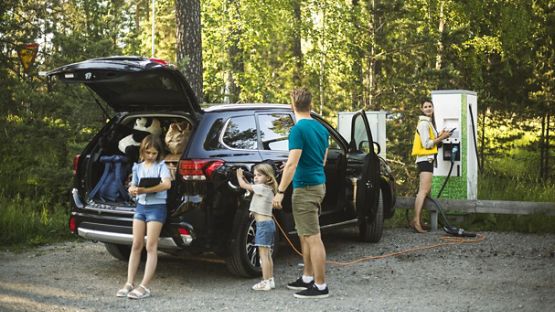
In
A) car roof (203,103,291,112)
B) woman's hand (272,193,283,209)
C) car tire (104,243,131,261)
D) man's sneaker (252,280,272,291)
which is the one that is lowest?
man's sneaker (252,280,272,291)

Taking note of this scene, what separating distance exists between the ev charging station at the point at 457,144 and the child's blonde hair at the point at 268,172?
4742mm

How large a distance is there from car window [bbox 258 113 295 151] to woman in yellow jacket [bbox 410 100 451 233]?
2946 millimetres

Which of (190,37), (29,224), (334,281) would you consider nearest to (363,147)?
(190,37)

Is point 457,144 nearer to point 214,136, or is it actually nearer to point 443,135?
point 443,135

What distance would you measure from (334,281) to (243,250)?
0.99 m

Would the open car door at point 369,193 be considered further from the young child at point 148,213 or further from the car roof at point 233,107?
the young child at point 148,213

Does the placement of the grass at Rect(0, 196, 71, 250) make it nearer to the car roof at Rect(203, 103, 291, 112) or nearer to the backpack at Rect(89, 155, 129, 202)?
the backpack at Rect(89, 155, 129, 202)

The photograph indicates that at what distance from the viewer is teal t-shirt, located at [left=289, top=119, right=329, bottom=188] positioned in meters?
6.58

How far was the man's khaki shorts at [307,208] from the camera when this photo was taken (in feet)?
22.0

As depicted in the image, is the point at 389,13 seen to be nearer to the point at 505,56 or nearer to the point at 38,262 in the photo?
the point at 505,56

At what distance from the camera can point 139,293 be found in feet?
22.1

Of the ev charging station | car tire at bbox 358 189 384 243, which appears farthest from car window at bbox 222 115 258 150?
the ev charging station

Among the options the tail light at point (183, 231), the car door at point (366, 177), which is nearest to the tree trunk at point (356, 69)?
the car door at point (366, 177)

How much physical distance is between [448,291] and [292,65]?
17.4 meters
